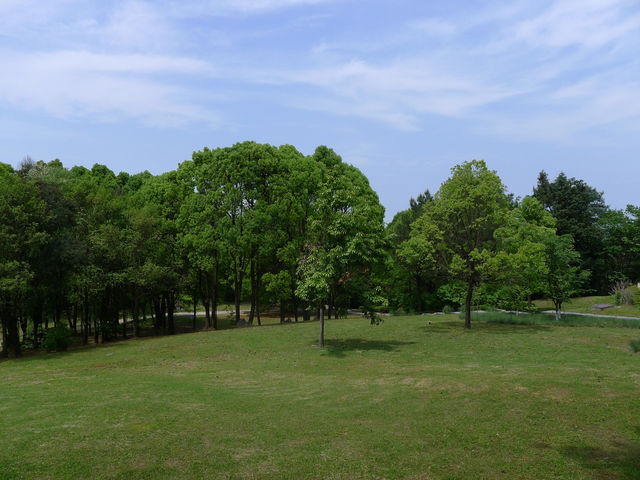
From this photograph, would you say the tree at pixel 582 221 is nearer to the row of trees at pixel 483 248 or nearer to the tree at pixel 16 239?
the row of trees at pixel 483 248

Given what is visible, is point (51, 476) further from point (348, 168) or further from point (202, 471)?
point (348, 168)

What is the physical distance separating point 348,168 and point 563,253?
23.8 metres

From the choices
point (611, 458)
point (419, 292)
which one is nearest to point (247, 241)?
point (419, 292)

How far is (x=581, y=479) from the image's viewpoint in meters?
Answer: 9.84

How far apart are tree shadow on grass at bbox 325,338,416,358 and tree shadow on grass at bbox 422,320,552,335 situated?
20.4 ft

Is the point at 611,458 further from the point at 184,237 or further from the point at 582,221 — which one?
the point at 582,221

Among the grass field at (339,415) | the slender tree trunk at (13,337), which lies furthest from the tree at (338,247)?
the slender tree trunk at (13,337)

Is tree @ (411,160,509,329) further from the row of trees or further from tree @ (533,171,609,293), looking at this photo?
tree @ (533,171,609,293)

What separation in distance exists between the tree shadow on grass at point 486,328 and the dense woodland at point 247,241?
1410 mm

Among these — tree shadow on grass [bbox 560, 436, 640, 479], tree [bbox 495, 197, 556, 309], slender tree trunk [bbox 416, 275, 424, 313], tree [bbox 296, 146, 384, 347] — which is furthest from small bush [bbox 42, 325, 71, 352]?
slender tree trunk [bbox 416, 275, 424, 313]

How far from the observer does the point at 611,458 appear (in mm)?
10812

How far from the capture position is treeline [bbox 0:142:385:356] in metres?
28.5

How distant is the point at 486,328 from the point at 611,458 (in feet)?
86.6

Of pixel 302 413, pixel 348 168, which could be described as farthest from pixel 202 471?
pixel 348 168
